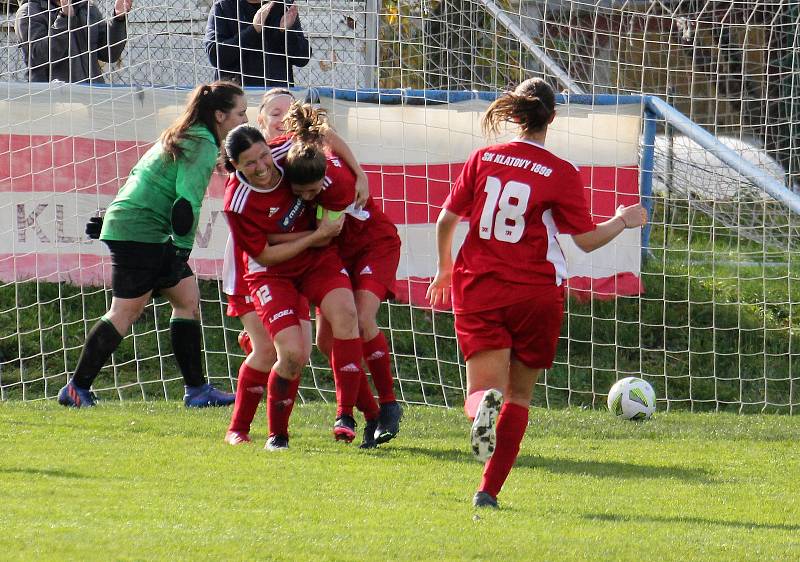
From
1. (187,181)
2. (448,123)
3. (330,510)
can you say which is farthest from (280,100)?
(448,123)

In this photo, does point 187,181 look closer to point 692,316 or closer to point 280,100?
point 280,100

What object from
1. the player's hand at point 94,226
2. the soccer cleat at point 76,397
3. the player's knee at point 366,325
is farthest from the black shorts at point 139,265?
the player's knee at point 366,325

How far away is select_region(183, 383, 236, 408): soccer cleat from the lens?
8.31m

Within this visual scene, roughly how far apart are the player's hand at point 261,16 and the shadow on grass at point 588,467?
4.42m

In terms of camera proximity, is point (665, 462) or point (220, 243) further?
point (220, 243)

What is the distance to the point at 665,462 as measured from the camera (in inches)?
262

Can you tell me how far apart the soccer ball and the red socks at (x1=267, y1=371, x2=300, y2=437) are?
251 centimetres

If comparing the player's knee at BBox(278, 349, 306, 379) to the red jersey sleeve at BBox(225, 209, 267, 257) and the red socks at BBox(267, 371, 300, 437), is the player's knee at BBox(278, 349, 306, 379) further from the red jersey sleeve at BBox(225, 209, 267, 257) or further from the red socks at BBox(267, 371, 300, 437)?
the red jersey sleeve at BBox(225, 209, 267, 257)

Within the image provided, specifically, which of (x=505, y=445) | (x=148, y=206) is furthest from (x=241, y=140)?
(x=505, y=445)

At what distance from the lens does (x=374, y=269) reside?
6.79 metres

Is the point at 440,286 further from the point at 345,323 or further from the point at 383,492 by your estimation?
the point at 345,323

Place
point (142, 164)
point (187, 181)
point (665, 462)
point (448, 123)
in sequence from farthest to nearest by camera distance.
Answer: point (448, 123) < point (142, 164) < point (187, 181) < point (665, 462)

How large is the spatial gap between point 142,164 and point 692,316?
4943 mm

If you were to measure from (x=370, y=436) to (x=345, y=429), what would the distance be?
Answer: 5.3 inches
